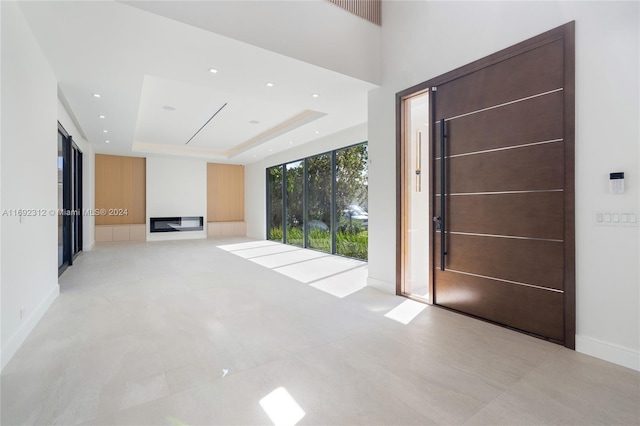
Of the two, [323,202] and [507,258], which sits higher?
[323,202]

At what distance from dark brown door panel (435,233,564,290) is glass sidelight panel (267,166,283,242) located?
23.6ft

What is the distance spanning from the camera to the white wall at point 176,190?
10719 millimetres

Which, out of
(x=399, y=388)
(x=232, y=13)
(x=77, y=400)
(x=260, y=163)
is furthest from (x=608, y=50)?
(x=260, y=163)

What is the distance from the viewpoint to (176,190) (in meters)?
11.1

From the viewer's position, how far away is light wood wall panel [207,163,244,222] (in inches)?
482

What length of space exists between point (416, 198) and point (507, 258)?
1.41 m

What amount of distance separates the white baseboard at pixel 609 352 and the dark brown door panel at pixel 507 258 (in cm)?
46

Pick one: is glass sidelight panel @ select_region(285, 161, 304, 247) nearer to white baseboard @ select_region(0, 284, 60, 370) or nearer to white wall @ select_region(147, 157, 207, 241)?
white wall @ select_region(147, 157, 207, 241)

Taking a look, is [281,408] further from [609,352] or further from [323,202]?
[323,202]

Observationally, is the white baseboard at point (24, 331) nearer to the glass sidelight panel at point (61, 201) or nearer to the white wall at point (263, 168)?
the glass sidelight panel at point (61, 201)

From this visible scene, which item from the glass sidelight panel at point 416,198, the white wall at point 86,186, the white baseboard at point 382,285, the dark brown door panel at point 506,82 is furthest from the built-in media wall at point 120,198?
the dark brown door panel at point 506,82

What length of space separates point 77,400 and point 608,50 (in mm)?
4590

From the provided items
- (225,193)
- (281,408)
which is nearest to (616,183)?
(281,408)

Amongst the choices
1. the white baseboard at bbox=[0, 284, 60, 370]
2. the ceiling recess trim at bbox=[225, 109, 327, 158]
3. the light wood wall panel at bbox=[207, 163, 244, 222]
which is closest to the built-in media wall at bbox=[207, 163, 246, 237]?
the light wood wall panel at bbox=[207, 163, 244, 222]
